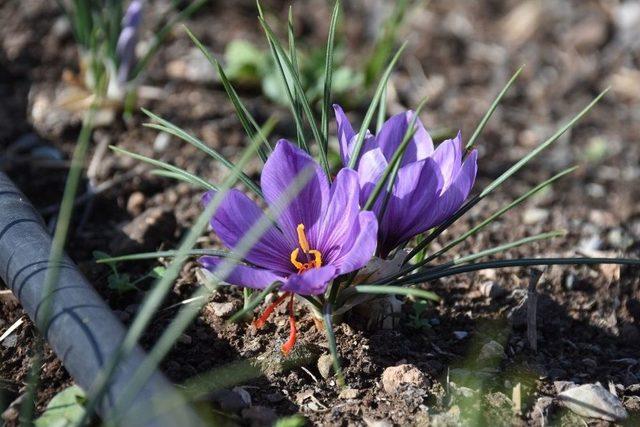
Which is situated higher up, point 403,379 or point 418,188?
point 418,188

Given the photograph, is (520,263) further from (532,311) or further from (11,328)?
(11,328)

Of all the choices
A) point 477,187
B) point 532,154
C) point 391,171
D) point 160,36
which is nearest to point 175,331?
point 391,171

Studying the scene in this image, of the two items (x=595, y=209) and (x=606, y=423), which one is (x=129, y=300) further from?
(x=595, y=209)

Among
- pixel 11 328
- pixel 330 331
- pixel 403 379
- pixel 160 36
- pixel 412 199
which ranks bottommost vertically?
pixel 11 328

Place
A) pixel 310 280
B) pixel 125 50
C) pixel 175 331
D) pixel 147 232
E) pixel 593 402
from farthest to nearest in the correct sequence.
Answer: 1. pixel 125 50
2. pixel 147 232
3. pixel 593 402
4. pixel 310 280
5. pixel 175 331

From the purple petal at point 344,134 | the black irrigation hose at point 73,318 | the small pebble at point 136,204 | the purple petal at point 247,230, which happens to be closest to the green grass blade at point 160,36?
the small pebble at point 136,204

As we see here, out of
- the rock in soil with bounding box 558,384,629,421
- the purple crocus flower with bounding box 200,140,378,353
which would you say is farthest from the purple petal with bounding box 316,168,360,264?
the rock in soil with bounding box 558,384,629,421

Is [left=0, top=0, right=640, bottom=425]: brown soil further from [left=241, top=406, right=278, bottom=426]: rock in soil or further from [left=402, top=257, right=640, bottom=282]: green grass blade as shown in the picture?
[left=402, top=257, right=640, bottom=282]: green grass blade
